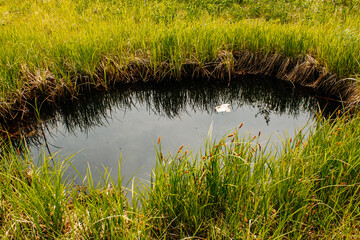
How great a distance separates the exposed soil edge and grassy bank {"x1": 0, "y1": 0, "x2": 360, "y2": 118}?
0.01 m

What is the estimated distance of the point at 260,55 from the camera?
4.12m

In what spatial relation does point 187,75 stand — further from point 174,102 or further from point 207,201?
point 207,201

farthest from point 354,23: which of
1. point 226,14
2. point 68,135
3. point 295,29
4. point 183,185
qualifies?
point 68,135

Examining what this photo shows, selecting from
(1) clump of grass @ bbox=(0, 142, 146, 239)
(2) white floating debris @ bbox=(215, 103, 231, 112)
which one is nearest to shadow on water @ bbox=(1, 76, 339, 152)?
(2) white floating debris @ bbox=(215, 103, 231, 112)

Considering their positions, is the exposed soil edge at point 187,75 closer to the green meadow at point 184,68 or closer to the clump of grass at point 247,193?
the green meadow at point 184,68

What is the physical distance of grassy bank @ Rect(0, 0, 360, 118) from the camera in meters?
3.38

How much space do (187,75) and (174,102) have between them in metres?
0.59

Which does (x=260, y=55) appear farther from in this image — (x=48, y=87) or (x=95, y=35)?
(x=48, y=87)

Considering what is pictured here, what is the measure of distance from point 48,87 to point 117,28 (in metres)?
1.37

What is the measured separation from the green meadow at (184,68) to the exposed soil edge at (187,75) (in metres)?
0.02

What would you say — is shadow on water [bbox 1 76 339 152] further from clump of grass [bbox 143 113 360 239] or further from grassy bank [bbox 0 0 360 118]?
clump of grass [bbox 143 113 360 239]

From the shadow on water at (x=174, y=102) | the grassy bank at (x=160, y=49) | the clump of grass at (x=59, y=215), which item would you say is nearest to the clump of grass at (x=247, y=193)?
the clump of grass at (x=59, y=215)

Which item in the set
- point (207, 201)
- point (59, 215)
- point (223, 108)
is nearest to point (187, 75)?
point (223, 108)

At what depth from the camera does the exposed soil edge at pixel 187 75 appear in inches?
130
